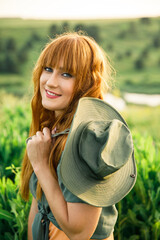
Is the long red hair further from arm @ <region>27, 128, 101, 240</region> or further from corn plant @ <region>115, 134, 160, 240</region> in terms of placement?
corn plant @ <region>115, 134, 160, 240</region>

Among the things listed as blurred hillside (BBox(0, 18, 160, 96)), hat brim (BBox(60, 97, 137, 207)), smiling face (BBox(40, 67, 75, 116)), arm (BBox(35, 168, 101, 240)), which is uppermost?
smiling face (BBox(40, 67, 75, 116))

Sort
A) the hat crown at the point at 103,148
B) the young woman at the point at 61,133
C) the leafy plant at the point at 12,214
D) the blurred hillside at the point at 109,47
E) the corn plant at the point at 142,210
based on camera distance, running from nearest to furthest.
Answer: the hat crown at the point at 103,148 → the young woman at the point at 61,133 → the leafy plant at the point at 12,214 → the corn plant at the point at 142,210 → the blurred hillside at the point at 109,47

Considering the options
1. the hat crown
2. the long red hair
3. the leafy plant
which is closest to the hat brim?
the hat crown

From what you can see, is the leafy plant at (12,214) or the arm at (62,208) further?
the leafy plant at (12,214)

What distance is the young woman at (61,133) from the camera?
1395 mm

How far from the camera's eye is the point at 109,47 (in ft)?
70.9

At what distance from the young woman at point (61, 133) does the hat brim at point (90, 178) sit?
0.06 meters

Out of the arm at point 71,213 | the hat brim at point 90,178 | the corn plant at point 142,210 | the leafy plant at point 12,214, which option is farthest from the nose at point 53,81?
the corn plant at point 142,210

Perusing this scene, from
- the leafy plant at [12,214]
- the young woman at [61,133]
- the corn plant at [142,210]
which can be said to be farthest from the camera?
the corn plant at [142,210]

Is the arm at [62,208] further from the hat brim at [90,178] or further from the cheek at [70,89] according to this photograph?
the cheek at [70,89]

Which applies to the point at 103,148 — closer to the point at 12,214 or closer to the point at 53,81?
the point at 53,81

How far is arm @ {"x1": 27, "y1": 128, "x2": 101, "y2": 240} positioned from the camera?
133cm

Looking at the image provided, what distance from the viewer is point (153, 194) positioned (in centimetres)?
239

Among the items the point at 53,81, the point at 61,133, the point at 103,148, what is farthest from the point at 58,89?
the point at 103,148
